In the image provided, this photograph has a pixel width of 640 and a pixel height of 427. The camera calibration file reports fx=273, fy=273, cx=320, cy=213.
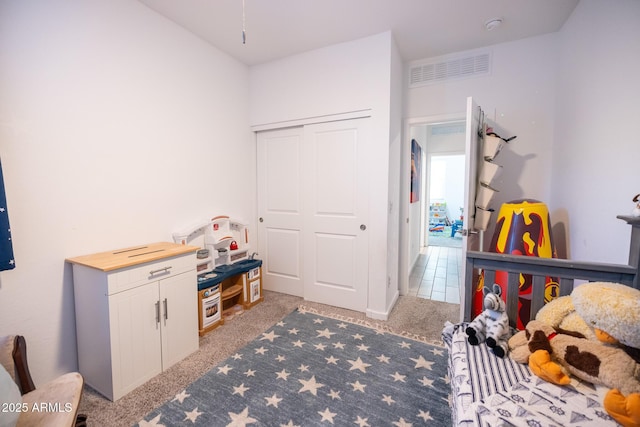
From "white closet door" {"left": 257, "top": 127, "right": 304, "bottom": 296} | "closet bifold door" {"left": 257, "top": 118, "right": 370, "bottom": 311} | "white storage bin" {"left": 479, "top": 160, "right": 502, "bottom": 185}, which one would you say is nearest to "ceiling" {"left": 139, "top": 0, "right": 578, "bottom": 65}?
"closet bifold door" {"left": 257, "top": 118, "right": 370, "bottom": 311}

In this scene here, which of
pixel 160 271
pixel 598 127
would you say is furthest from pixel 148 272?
pixel 598 127

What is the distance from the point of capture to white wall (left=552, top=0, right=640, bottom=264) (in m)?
1.43

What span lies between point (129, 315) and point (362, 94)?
8.01 ft

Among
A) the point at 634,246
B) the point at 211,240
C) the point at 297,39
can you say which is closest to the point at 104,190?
the point at 211,240

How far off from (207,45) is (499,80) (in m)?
2.78

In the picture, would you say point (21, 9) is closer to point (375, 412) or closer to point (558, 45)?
point (375, 412)

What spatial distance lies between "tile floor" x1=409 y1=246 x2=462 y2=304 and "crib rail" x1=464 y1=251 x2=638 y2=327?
1482 millimetres

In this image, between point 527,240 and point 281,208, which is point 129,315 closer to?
point 281,208

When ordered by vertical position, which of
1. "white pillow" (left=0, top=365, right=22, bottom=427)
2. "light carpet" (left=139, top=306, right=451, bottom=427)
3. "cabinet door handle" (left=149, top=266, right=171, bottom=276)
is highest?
"cabinet door handle" (left=149, top=266, right=171, bottom=276)

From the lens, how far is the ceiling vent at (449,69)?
8.62 feet

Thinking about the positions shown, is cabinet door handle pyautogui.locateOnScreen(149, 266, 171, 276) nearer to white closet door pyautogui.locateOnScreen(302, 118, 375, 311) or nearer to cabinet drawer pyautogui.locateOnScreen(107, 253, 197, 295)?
cabinet drawer pyautogui.locateOnScreen(107, 253, 197, 295)

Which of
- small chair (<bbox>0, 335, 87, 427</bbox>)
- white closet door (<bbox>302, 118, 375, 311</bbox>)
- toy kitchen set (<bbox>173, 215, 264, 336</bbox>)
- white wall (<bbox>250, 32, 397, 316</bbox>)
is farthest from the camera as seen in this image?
white closet door (<bbox>302, 118, 375, 311</bbox>)

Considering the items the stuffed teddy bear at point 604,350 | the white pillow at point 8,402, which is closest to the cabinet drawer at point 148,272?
the white pillow at point 8,402

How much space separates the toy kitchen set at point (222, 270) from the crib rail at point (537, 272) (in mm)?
1912
